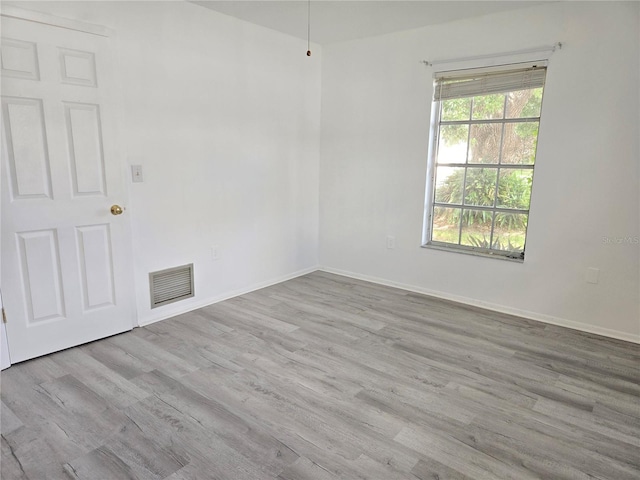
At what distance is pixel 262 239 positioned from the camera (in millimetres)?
4105

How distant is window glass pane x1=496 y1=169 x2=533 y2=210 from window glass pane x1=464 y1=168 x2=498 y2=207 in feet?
0.21

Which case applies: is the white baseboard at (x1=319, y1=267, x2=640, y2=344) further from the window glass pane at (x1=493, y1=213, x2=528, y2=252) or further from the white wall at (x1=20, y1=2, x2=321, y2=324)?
the white wall at (x1=20, y1=2, x2=321, y2=324)

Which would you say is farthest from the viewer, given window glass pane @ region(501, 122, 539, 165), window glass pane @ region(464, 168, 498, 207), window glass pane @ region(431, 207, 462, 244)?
→ window glass pane @ region(431, 207, 462, 244)

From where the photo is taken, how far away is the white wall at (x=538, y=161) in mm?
2932

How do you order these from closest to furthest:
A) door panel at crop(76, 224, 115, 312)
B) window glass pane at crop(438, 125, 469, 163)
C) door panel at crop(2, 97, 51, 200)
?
door panel at crop(2, 97, 51, 200) → door panel at crop(76, 224, 115, 312) → window glass pane at crop(438, 125, 469, 163)

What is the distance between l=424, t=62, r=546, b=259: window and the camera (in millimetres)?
3363

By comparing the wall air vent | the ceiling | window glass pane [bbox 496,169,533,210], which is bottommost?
the wall air vent

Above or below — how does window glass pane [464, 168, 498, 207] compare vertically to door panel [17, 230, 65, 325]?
above

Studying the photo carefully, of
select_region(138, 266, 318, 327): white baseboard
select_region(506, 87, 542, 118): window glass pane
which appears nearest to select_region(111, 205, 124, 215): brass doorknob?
select_region(138, 266, 318, 327): white baseboard

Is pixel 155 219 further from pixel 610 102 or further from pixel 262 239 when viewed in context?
pixel 610 102

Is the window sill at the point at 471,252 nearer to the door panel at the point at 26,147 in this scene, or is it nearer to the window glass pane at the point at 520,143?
the window glass pane at the point at 520,143

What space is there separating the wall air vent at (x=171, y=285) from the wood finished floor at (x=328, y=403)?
0.18 metres

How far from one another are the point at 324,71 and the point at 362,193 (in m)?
1.41

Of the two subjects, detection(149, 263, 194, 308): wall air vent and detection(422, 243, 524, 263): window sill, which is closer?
detection(149, 263, 194, 308): wall air vent
